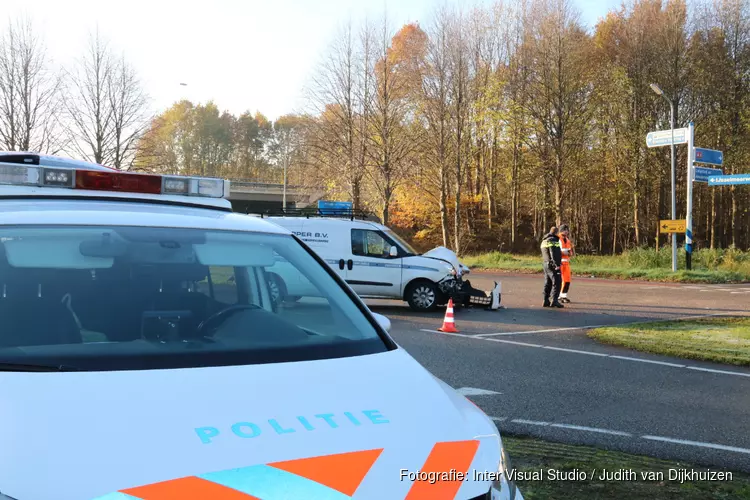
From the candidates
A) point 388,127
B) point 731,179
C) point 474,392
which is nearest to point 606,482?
point 474,392

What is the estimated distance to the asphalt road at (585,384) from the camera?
5.24m

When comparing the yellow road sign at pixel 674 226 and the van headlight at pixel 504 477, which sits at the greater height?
the yellow road sign at pixel 674 226

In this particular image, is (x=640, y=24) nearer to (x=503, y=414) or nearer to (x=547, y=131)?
(x=547, y=131)

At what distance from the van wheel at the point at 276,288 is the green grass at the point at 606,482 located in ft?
5.76

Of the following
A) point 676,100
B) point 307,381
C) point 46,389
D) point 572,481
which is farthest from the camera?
point 676,100

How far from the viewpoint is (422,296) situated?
1445 centimetres

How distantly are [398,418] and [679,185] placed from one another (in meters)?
45.4

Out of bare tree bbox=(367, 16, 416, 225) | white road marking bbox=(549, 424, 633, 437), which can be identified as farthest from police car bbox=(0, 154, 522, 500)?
bare tree bbox=(367, 16, 416, 225)

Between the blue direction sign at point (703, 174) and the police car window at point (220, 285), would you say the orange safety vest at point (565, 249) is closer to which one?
the blue direction sign at point (703, 174)

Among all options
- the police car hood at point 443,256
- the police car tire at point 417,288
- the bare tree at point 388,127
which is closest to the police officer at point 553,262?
the police car hood at point 443,256

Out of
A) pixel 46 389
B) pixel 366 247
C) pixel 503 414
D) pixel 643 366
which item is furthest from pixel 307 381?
pixel 366 247

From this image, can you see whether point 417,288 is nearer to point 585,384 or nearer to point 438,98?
point 585,384

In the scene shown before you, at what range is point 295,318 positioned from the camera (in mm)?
3064

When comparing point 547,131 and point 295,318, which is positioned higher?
point 547,131
